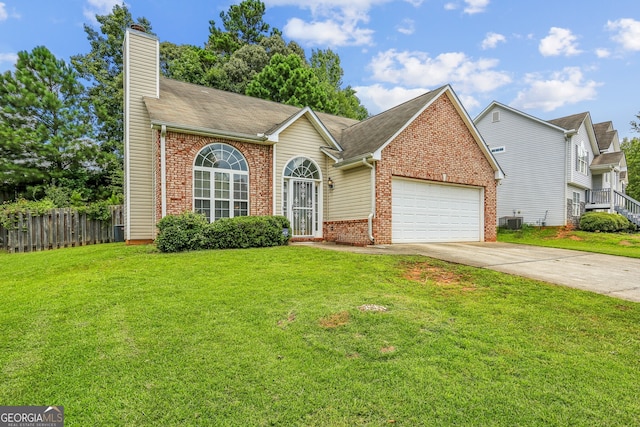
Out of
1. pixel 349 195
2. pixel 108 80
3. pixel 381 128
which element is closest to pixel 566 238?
pixel 381 128

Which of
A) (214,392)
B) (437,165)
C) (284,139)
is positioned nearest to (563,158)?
(437,165)

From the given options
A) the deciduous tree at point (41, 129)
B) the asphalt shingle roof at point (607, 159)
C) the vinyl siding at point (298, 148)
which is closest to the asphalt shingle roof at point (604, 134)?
the asphalt shingle roof at point (607, 159)

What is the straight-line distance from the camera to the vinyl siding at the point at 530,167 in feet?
69.1

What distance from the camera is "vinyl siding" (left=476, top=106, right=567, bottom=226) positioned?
21.1m

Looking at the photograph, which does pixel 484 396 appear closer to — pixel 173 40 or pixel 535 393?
pixel 535 393

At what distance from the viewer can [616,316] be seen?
4.43m

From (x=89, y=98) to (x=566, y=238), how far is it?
3086cm

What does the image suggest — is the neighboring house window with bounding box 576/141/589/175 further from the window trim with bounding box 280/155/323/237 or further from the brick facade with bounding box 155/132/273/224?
the brick facade with bounding box 155/132/273/224

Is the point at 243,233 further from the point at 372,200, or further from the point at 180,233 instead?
the point at 372,200

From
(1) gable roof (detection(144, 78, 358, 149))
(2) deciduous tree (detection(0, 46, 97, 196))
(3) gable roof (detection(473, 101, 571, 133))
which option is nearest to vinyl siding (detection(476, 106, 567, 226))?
(3) gable roof (detection(473, 101, 571, 133))

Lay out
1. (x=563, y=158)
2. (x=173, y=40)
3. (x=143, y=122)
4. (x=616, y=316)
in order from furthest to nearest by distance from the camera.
A: (x=173, y=40)
(x=563, y=158)
(x=143, y=122)
(x=616, y=316)

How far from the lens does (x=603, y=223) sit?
20188mm

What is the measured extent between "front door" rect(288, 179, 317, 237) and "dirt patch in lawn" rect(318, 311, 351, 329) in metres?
8.39

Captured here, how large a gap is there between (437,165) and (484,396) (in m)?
11.3
